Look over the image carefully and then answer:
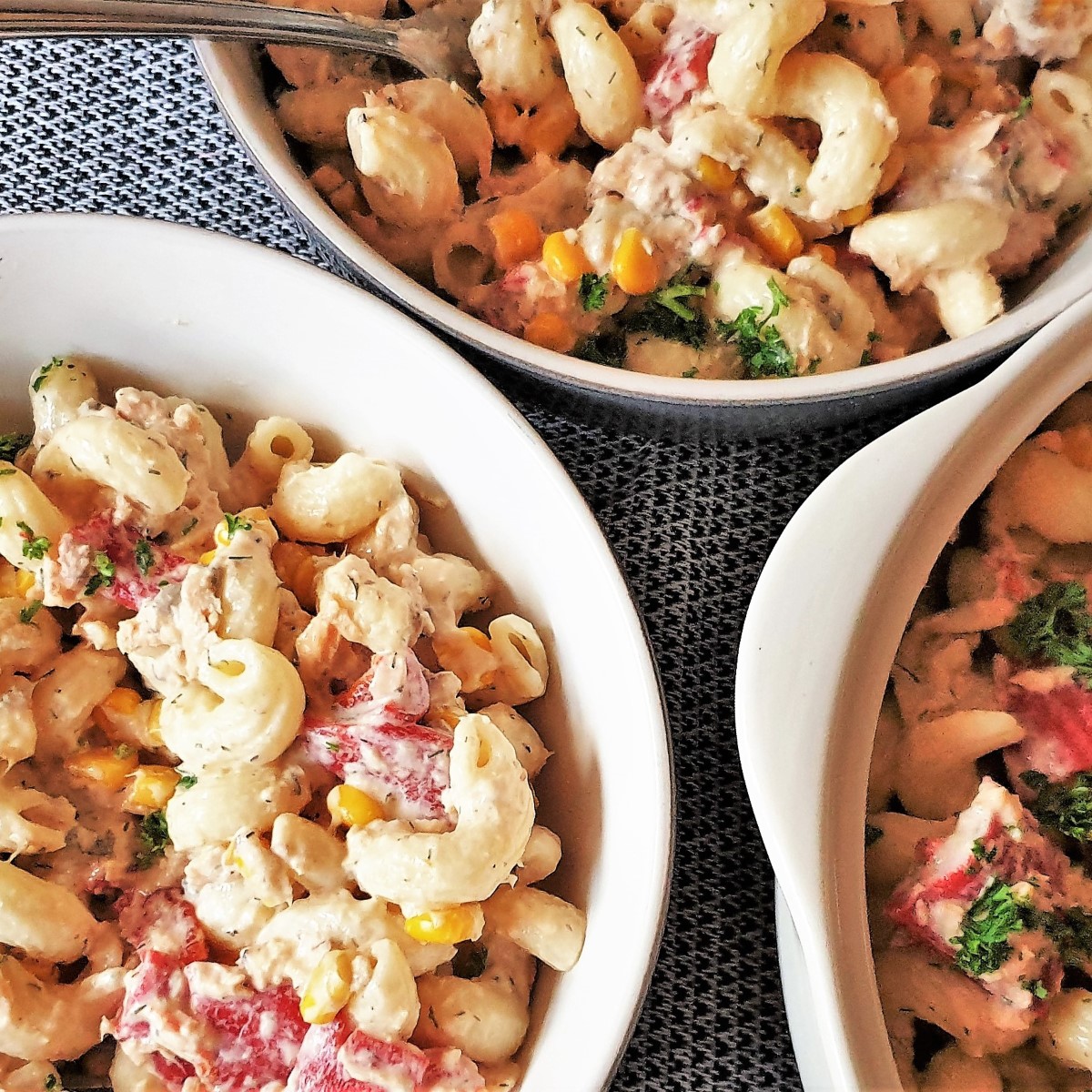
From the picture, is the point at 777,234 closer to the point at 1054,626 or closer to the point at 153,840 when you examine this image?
the point at 1054,626

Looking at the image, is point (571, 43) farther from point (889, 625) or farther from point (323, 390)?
point (889, 625)

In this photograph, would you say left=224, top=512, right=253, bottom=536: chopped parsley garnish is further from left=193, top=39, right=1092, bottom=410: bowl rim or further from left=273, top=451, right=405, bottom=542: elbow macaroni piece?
left=193, top=39, right=1092, bottom=410: bowl rim

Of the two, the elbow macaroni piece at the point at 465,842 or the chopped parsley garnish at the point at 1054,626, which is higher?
the chopped parsley garnish at the point at 1054,626

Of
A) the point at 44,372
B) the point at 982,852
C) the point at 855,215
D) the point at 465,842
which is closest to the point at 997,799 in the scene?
the point at 982,852

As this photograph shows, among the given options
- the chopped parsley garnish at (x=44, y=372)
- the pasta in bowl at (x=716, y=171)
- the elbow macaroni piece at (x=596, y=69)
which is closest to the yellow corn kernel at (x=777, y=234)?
the pasta in bowl at (x=716, y=171)

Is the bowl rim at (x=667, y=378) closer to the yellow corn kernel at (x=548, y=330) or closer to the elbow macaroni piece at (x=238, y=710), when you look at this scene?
the yellow corn kernel at (x=548, y=330)

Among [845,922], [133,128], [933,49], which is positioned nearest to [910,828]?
[845,922]
